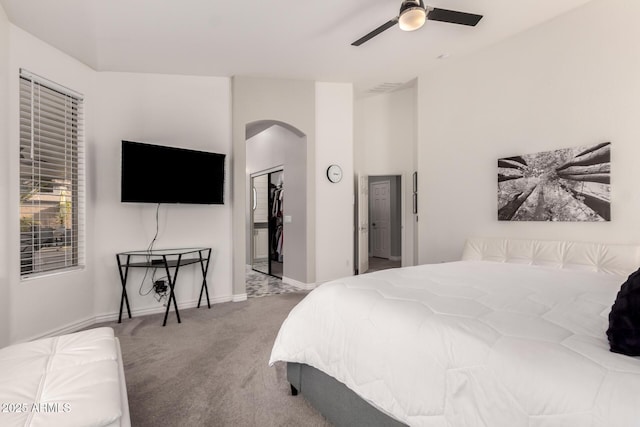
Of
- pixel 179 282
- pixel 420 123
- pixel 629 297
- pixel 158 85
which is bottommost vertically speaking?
pixel 179 282

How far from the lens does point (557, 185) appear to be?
303cm

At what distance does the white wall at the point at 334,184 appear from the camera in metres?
4.55

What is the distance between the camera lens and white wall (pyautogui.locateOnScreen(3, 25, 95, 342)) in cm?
260

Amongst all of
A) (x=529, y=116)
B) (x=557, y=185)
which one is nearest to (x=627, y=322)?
(x=557, y=185)

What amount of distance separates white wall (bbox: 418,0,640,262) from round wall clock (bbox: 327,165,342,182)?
113 centimetres

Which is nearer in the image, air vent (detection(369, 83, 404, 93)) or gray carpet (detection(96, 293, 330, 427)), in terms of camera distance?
gray carpet (detection(96, 293, 330, 427))

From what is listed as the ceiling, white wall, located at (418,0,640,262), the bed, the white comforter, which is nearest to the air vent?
white wall, located at (418,0,640,262)

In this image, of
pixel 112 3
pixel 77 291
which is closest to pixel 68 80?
pixel 112 3

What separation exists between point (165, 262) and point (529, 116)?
3.94 m

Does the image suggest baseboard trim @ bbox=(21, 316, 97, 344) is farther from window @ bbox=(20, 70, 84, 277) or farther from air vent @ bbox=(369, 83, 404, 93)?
air vent @ bbox=(369, 83, 404, 93)

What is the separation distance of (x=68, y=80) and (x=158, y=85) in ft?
2.77

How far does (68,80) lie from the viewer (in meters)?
3.14

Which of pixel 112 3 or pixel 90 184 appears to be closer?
pixel 112 3

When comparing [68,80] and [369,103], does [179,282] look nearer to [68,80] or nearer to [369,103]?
[68,80]
